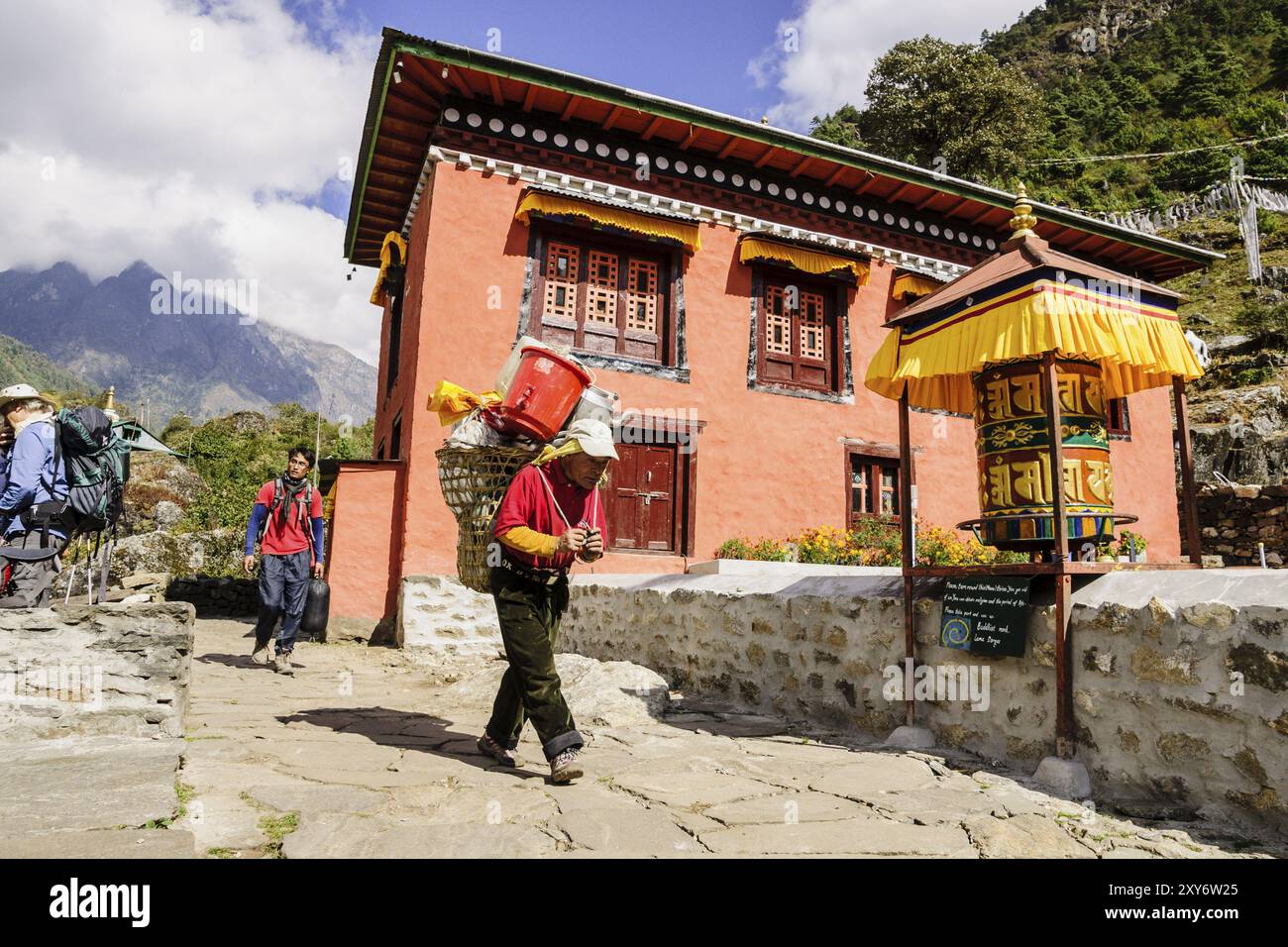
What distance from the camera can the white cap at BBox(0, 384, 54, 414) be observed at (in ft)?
13.8

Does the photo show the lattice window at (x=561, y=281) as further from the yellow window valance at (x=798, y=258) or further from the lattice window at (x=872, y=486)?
the lattice window at (x=872, y=486)

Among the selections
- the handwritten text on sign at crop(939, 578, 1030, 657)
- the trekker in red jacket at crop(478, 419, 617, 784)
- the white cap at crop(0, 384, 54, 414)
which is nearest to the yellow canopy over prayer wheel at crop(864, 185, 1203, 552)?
the handwritten text on sign at crop(939, 578, 1030, 657)

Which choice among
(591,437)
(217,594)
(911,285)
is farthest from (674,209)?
(217,594)

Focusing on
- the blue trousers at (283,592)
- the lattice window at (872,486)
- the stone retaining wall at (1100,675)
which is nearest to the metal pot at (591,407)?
the stone retaining wall at (1100,675)

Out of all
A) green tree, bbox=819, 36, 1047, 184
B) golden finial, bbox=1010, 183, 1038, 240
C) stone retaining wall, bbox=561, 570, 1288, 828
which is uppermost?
green tree, bbox=819, 36, 1047, 184

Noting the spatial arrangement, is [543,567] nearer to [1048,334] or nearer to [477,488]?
[477,488]

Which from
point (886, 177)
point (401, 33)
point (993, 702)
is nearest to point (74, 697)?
point (993, 702)

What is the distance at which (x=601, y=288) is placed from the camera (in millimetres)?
11016

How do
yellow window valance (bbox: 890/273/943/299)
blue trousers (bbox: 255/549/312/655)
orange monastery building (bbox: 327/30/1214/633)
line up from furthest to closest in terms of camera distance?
yellow window valance (bbox: 890/273/943/299), orange monastery building (bbox: 327/30/1214/633), blue trousers (bbox: 255/549/312/655)

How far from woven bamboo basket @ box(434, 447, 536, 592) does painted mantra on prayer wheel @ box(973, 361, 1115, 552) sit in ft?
8.47

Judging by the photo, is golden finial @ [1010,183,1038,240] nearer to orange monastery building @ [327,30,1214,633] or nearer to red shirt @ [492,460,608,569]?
red shirt @ [492,460,608,569]

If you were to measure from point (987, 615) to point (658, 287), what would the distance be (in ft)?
26.7

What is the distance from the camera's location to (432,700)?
20.2ft
